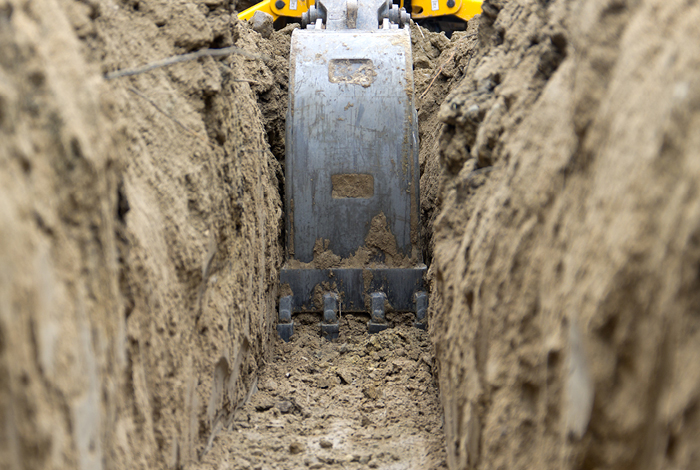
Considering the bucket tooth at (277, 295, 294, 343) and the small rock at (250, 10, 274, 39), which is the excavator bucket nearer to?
the bucket tooth at (277, 295, 294, 343)

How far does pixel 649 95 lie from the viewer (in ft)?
3.15

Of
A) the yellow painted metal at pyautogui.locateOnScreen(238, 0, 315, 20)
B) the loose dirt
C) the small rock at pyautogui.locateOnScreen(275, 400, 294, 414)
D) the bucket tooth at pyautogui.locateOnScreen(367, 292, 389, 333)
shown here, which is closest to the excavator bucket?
the bucket tooth at pyautogui.locateOnScreen(367, 292, 389, 333)

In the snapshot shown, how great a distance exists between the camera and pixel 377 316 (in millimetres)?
2820

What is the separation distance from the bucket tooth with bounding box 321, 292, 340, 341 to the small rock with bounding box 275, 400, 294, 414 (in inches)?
23.6

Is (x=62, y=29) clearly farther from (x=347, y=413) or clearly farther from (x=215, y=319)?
(x=347, y=413)

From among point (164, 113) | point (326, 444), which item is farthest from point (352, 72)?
point (326, 444)

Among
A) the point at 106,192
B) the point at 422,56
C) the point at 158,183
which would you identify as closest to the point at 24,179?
the point at 106,192

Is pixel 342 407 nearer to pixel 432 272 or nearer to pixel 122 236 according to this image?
pixel 432 272

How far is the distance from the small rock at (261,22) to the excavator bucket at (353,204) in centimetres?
69

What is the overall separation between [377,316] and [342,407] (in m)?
0.66

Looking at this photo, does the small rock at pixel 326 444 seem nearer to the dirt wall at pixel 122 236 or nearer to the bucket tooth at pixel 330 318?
the dirt wall at pixel 122 236

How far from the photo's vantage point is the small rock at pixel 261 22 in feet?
11.0

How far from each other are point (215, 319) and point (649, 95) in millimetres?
1311

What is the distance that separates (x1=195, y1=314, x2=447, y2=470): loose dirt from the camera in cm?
184
